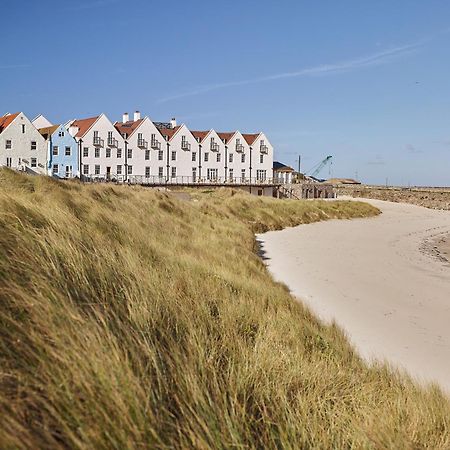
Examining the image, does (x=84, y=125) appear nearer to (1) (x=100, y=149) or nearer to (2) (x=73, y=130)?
(2) (x=73, y=130)

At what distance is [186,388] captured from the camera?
115 inches

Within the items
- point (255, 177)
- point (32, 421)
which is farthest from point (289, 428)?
point (255, 177)

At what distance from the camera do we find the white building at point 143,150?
202ft

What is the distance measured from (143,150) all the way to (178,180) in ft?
20.8

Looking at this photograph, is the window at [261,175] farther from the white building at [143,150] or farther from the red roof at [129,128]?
the red roof at [129,128]

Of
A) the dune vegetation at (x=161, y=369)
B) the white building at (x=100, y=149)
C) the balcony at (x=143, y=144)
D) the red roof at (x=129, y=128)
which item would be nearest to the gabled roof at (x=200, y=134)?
the red roof at (x=129, y=128)

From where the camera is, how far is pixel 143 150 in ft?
205

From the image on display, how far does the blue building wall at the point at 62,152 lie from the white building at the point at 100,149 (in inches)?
32.5

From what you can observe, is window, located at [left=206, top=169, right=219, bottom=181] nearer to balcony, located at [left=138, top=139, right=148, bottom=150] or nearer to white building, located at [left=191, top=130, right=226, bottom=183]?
white building, located at [left=191, top=130, right=226, bottom=183]

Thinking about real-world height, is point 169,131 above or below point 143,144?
above

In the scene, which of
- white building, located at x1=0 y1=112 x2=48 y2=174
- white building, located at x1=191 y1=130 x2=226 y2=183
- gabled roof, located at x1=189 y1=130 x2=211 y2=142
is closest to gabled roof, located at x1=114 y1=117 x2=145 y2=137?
gabled roof, located at x1=189 y1=130 x2=211 y2=142

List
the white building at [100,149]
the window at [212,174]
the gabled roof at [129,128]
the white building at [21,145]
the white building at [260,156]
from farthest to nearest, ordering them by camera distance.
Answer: the white building at [260,156] → the window at [212,174] → the gabled roof at [129,128] → the white building at [100,149] → the white building at [21,145]

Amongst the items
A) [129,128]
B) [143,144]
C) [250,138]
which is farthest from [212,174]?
[129,128]

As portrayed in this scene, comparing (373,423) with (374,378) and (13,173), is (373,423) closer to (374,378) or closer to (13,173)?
(374,378)
